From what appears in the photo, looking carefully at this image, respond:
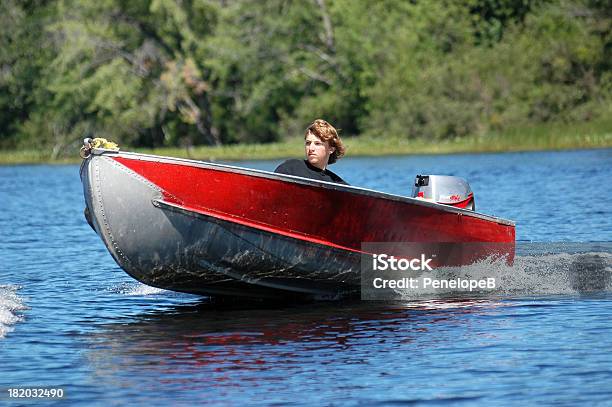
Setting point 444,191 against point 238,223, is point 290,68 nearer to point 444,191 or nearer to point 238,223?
point 444,191

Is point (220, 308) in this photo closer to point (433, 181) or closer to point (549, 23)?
point (433, 181)

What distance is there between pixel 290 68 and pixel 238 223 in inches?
2082

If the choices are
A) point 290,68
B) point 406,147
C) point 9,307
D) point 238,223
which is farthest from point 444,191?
point 290,68

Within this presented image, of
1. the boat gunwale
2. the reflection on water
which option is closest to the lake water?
the reflection on water

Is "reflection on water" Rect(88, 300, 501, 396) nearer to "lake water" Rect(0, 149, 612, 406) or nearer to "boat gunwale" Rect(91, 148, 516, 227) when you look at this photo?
"lake water" Rect(0, 149, 612, 406)

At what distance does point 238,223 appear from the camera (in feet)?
37.2

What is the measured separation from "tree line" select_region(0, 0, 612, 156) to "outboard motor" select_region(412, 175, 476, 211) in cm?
4491

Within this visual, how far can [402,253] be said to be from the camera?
40.5ft

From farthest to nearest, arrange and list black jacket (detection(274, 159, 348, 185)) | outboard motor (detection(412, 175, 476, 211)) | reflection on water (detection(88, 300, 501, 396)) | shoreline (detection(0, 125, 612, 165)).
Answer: shoreline (detection(0, 125, 612, 165)) < outboard motor (detection(412, 175, 476, 211)) < black jacket (detection(274, 159, 348, 185)) < reflection on water (detection(88, 300, 501, 396))

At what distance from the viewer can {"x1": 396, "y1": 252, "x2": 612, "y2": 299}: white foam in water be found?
505 inches

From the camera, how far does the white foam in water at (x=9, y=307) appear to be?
1129cm

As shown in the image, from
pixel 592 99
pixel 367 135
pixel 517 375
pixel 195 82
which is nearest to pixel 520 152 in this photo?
pixel 592 99

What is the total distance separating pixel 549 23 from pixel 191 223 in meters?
53.8

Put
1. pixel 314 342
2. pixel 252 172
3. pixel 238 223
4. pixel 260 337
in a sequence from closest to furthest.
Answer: pixel 314 342 < pixel 260 337 < pixel 252 172 < pixel 238 223
